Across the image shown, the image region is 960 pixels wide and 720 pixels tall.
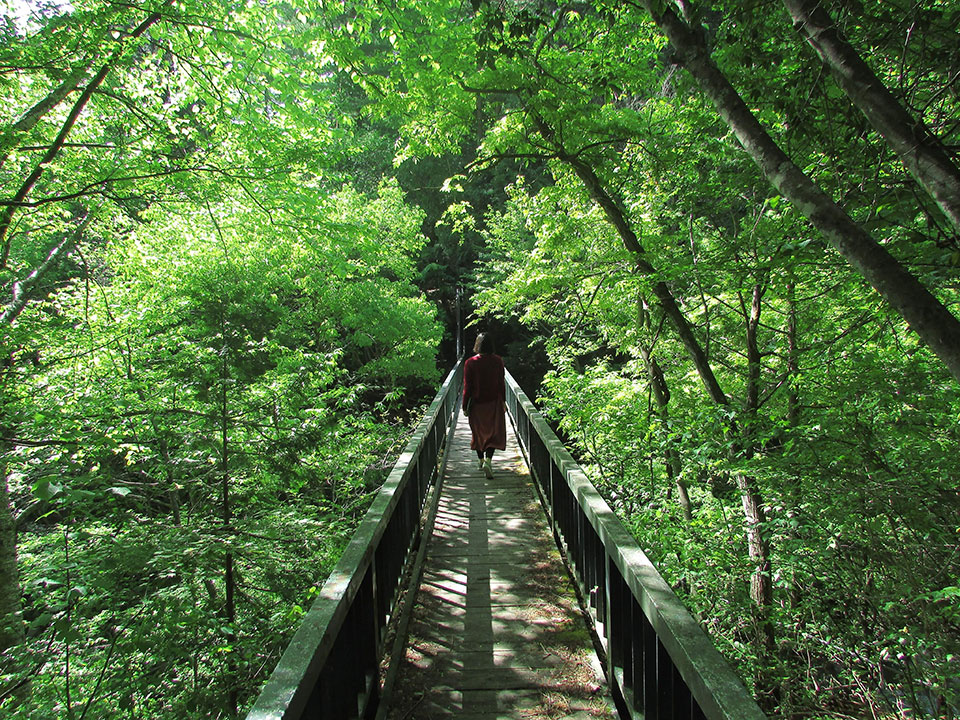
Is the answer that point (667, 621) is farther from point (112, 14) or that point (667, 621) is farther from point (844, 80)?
point (112, 14)

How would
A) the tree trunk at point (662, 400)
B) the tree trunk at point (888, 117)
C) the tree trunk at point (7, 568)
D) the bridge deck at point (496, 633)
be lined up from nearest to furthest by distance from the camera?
1. the tree trunk at point (888, 117)
2. the bridge deck at point (496, 633)
3. the tree trunk at point (7, 568)
4. the tree trunk at point (662, 400)

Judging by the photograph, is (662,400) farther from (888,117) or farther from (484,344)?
(888,117)

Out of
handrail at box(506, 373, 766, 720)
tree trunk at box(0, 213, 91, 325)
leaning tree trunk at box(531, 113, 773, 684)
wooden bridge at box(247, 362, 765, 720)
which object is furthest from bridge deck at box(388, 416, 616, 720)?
tree trunk at box(0, 213, 91, 325)

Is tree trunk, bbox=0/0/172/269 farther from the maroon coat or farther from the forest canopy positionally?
the maroon coat

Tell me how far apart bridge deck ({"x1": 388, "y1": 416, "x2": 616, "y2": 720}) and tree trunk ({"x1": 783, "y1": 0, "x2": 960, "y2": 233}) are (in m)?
2.43

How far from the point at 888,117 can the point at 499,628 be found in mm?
3055

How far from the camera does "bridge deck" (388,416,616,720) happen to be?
250 centimetres

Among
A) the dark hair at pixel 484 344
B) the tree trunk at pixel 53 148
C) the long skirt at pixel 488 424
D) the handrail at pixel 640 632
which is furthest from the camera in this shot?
the long skirt at pixel 488 424

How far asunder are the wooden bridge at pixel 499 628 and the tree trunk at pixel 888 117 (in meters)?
1.69

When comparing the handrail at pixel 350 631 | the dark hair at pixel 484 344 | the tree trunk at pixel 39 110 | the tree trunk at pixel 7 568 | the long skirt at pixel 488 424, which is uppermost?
the tree trunk at pixel 39 110

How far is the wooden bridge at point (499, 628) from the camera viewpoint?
1.58 meters

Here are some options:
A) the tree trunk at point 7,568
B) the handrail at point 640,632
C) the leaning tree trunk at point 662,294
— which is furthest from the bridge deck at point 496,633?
the tree trunk at point 7,568

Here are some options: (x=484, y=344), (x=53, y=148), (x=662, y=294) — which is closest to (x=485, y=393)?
(x=484, y=344)

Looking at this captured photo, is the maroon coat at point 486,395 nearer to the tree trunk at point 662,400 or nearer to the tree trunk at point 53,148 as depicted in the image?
the tree trunk at point 662,400
